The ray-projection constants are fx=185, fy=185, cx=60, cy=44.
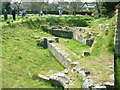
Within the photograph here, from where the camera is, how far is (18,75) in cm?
814

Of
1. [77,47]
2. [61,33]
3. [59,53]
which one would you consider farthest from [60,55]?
[61,33]

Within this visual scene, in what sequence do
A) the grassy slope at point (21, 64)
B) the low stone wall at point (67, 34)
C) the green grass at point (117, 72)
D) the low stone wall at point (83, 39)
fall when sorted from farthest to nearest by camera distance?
the low stone wall at point (67, 34) < the low stone wall at point (83, 39) < the grassy slope at point (21, 64) < the green grass at point (117, 72)

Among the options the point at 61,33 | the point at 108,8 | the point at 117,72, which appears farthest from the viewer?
the point at 108,8

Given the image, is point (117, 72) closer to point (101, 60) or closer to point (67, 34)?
point (101, 60)

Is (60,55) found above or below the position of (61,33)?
below

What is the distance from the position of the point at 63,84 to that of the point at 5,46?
5643 mm

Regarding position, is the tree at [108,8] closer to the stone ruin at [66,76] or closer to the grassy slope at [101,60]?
the grassy slope at [101,60]

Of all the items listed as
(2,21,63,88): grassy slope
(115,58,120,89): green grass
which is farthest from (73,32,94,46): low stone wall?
(115,58,120,89): green grass

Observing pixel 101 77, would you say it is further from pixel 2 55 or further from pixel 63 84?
pixel 2 55

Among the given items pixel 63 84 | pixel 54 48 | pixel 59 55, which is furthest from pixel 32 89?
pixel 54 48

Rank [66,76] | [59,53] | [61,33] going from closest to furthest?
[66,76]
[59,53]
[61,33]

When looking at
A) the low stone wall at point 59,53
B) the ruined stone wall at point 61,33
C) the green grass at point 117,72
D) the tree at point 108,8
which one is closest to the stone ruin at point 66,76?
the low stone wall at point 59,53

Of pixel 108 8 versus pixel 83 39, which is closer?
pixel 83 39

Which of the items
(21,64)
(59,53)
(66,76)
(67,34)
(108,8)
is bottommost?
(66,76)
